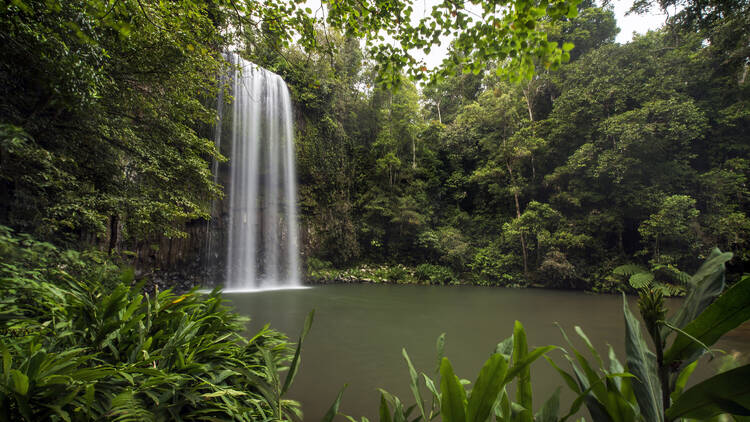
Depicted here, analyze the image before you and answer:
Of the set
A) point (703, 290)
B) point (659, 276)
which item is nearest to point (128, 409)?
point (703, 290)

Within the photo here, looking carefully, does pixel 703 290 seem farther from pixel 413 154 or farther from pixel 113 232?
pixel 413 154

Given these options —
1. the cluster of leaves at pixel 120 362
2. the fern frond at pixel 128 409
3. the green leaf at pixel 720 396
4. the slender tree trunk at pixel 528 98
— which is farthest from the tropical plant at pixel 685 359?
the slender tree trunk at pixel 528 98

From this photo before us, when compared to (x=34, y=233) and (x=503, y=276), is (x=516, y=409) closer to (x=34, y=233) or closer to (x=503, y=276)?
(x=34, y=233)

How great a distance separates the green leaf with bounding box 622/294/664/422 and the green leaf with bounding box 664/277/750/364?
0.22 ft

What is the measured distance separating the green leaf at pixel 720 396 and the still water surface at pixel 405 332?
192 cm

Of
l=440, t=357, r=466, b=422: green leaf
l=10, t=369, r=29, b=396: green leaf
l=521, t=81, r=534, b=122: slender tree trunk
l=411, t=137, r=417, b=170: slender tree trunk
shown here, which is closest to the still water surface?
l=10, t=369, r=29, b=396: green leaf

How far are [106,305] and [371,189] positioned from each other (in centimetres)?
1177

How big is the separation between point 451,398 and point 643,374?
340mm

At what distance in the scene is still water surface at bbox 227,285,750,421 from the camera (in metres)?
2.37

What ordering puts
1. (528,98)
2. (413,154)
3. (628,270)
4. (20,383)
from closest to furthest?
(20,383) < (628,270) < (528,98) < (413,154)

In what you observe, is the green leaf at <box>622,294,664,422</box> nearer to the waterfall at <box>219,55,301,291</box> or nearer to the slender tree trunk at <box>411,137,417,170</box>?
the waterfall at <box>219,55,301,291</box>

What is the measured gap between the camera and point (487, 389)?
586 millimetres

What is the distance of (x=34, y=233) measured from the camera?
9.41ft

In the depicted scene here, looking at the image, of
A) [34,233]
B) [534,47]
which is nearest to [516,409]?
[534,47]
